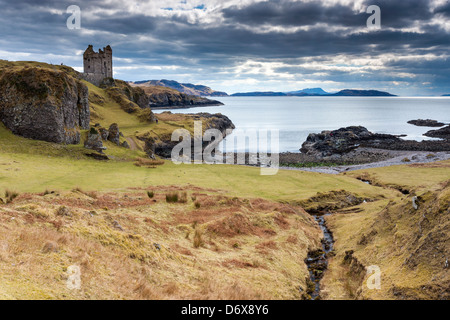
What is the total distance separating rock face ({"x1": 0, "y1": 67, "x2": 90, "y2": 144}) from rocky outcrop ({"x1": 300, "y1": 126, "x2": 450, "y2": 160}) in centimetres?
8071

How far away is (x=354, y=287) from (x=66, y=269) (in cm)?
1676

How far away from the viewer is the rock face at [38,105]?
65312 millimetres

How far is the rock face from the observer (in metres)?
65.3

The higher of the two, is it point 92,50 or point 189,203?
point 92,50

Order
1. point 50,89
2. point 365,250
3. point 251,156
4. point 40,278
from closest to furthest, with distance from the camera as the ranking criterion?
1. point 40,278
2. point 365,250
3. point 50,89
4. point 251,156

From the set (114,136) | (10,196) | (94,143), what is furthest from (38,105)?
(10,196)

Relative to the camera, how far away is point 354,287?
2020 cm

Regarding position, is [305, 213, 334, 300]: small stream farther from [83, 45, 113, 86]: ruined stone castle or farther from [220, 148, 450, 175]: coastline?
[83, 45, 113, 86]: ruined stone castle

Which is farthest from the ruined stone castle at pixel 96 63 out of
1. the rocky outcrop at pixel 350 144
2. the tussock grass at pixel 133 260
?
the tussock grass at pixel 133 260

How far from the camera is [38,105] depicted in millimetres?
65938

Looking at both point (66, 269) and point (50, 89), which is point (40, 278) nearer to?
point (66, 269)

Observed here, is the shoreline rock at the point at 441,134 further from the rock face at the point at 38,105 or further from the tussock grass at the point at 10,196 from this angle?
the tussock grass at the point at 10,196
